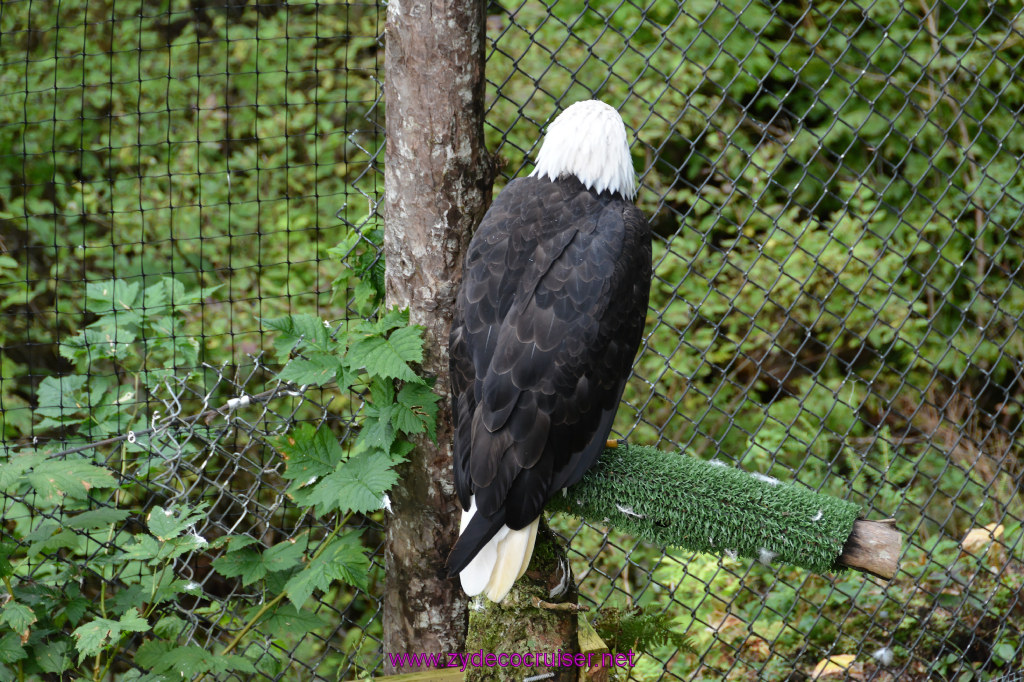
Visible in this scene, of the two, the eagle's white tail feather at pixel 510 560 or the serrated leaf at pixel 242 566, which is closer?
the eagle's white tail feather at pixel 510 560

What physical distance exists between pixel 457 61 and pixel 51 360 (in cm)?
325

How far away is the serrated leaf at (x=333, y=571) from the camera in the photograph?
2266 mm

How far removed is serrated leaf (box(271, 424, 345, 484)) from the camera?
2340 millimetres

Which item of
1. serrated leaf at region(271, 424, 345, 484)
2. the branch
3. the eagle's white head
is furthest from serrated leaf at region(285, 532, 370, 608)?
the eagle's white head

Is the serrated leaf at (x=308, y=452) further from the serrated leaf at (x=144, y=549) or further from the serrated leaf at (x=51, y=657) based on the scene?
the serrated leaf at (x=51, y=657)

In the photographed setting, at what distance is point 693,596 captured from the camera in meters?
3.61

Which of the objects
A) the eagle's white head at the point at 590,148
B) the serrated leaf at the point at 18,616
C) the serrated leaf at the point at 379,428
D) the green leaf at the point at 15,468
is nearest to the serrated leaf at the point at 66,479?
the green leaf at the point at 15,468

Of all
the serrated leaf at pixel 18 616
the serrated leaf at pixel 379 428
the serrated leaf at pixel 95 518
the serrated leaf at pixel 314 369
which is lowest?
the serrated leaf at pixel 18 616

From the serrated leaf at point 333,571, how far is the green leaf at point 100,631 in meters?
0.37

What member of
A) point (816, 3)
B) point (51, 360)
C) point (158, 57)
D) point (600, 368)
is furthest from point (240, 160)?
point (816, 3)

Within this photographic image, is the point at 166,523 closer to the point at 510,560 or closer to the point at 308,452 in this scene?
the point at 308,452

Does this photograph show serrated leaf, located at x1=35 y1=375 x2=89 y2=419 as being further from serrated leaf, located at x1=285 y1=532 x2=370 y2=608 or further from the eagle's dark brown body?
the eagle's dark brown body

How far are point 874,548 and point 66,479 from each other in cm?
202

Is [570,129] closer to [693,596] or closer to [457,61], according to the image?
[457,61]
